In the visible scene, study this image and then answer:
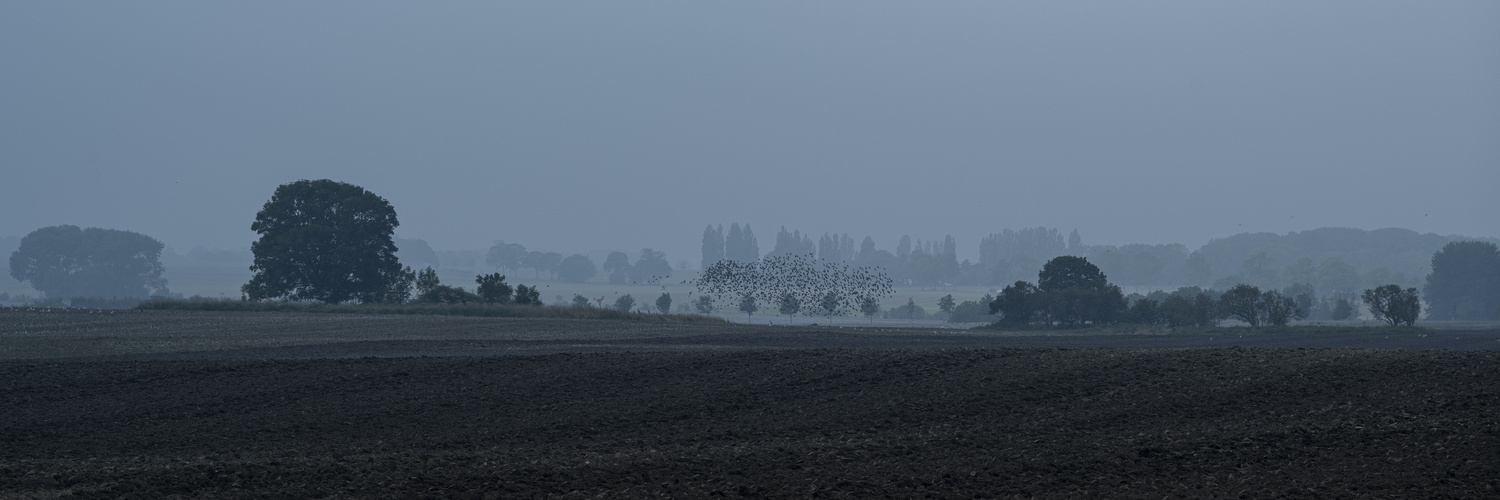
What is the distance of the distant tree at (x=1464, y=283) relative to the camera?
348 feet

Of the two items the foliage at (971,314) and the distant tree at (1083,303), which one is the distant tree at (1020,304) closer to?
the distant tree at (1083,303)

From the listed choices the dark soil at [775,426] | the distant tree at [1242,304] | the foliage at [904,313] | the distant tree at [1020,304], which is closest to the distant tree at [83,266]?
the foliage at [904,313]

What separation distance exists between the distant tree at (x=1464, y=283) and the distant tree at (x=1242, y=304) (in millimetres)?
63467

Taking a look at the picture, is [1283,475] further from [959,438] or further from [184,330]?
[184,330]

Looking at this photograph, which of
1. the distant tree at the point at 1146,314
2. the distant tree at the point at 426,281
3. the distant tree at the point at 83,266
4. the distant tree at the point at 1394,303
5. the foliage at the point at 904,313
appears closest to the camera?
the distant tree at the point at 1394,303

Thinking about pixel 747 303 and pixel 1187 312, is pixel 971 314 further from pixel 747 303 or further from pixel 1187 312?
pixel 1187 312

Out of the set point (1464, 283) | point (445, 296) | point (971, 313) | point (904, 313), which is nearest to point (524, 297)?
point (445, 296)

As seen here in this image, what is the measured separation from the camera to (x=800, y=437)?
13562 millimetres

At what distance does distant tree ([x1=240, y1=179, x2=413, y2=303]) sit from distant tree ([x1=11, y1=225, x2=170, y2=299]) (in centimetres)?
9131

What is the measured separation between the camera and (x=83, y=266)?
140 m

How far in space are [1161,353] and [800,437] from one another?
28.8ft

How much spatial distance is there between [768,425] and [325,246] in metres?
54.0

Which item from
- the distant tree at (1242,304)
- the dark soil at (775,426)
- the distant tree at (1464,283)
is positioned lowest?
the dark soil at (775,426)

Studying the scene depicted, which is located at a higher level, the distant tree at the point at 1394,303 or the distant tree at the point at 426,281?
the distant tree at the point at 426,281
